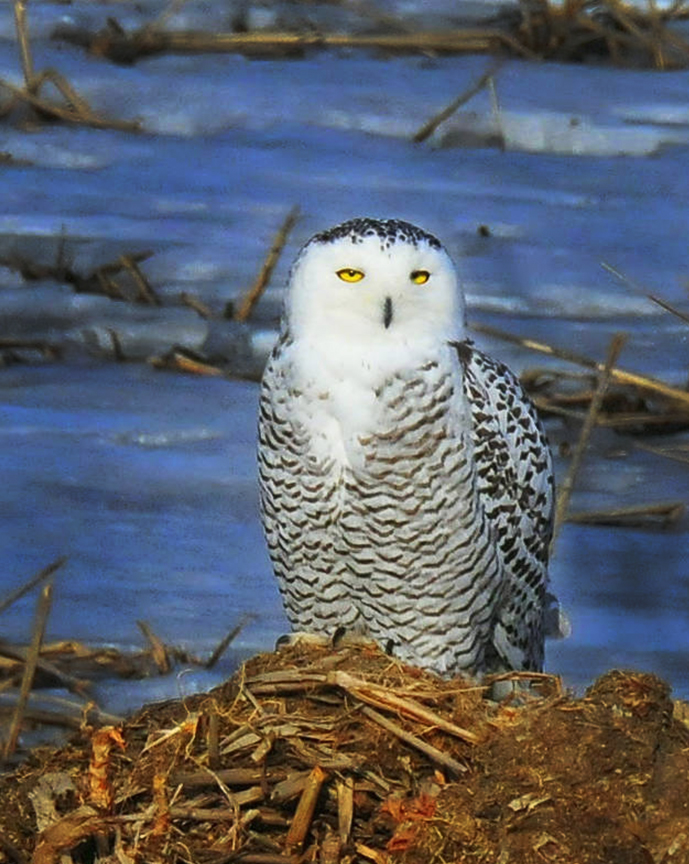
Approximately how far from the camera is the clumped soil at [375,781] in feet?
10.4

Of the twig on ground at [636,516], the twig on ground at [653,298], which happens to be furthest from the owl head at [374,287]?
the twig on ground at [636,516]

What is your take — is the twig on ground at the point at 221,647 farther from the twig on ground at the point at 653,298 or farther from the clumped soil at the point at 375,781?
the clumped soil at the point at 375,781

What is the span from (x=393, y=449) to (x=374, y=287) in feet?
1.14

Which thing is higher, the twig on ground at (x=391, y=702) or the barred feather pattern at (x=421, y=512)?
the twig on ground at (x=391, y=702)

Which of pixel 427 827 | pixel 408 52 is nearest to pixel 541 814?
pixel 427 827

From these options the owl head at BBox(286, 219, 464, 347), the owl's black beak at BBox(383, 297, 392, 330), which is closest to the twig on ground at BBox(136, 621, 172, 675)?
the owl head at BBox(286, 219, 464, 347)

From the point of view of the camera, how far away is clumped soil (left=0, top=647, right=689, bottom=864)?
10.4 feet

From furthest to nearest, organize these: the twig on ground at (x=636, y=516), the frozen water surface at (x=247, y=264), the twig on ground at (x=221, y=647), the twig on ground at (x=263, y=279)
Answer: the twig on ground at (x=263, y=279), the twig on ground at (x=636, y=516), the frozen water surface at (x=247, y=264), the twig on ground at (x=221, y=647)

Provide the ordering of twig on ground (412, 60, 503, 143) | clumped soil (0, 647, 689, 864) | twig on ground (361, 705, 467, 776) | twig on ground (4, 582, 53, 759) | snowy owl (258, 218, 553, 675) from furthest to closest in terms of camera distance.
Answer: twig on ground (412, 60, 503, 143), snowy owl (258, 218, 553, 675), twig on ground (4, 582, 53, 759), twig on ground (361, 705, 467, 776), clumped soil (0, 647, 689, 864)

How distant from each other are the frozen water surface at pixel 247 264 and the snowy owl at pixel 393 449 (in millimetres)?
510

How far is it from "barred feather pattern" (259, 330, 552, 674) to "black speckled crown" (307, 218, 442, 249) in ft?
0.85

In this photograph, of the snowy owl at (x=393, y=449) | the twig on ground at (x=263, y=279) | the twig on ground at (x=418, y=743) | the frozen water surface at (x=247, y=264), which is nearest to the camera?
the twig on ground at (x=418, y=743)

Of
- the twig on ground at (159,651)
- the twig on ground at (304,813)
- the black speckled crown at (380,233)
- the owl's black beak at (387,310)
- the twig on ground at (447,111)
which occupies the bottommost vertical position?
the twig on ground at (159,651)

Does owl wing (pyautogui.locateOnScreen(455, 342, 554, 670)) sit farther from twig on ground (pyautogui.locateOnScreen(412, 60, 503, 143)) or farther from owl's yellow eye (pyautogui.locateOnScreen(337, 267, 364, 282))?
twig on ground (pyautogui.locateOnScreen(412, 60, 503, 143))
